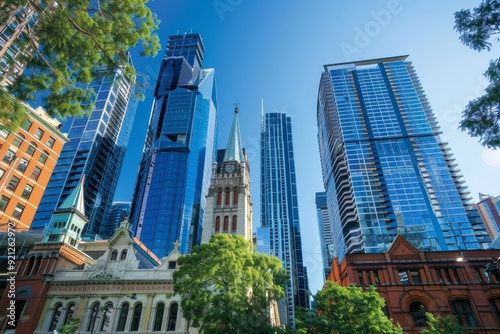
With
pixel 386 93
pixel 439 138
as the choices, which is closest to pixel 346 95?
pixel 386 93

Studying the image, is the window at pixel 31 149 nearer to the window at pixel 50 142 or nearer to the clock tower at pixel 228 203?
the window at pixel 50 142

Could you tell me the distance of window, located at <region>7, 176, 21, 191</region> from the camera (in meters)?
36.9

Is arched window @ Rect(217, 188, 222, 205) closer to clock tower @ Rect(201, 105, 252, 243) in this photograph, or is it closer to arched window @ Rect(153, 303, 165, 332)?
clock tower @ Rect(201, 105, 252, 243)

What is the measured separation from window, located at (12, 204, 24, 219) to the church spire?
31010 millimetres

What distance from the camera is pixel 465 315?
30.6 meters

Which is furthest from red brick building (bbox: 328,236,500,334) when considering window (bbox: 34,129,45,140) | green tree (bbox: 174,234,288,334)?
window (bbox: 34,129,45,140)

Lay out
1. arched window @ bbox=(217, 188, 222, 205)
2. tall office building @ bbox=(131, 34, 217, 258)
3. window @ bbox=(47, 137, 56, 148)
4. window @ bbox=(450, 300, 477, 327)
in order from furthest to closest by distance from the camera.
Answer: tall office building @ bbox=(131, 34, 217, 258) → arched window @ bbox=(217, 188, 222, 205) → window @ bbox=(47, 137, 56, 148) → window @ bbox=(450, 300, 477, 327)

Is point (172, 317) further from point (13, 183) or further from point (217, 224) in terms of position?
point (13, 183)

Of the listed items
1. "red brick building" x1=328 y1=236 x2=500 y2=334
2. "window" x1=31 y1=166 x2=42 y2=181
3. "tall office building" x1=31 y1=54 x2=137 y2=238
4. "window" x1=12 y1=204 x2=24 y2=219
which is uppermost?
"tall office building" x1=31 y1=54 x2=137 y2=238

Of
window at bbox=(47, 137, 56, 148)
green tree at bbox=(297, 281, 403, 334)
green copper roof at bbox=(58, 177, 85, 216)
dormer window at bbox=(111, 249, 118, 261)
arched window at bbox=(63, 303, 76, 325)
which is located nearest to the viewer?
green tree at bbox=(297, 281, 403, 334)

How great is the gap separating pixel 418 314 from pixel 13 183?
48.9 m

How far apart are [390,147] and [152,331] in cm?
10605

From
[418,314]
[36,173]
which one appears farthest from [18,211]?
[418,314]

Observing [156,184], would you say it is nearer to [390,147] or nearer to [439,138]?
[390,147]
